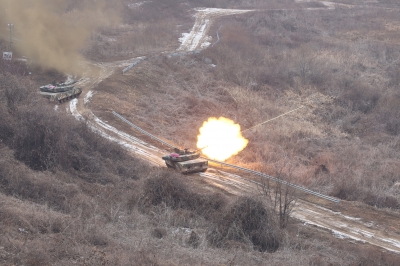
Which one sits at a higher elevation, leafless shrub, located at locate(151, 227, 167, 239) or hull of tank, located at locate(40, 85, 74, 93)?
hull of tank, located at locate(40, 85, 74, 93)

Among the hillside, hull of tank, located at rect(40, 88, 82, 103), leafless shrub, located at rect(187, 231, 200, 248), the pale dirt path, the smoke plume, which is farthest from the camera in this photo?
the pale dirt path

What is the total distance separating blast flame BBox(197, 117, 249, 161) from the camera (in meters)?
29.7

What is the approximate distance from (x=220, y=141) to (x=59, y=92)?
1332cm

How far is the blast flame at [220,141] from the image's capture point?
97.3ft

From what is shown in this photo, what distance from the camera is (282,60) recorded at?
5609 centimetres

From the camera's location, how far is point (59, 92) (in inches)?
1372

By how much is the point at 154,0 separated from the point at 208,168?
57.0m

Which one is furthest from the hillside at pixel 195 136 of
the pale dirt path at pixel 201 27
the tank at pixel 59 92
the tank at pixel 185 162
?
the tank at pixel 59 92

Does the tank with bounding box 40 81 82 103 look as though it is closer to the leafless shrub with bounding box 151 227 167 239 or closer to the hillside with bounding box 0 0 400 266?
the hillside with bounding box 0 0 400 266

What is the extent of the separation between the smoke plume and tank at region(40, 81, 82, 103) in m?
7.98

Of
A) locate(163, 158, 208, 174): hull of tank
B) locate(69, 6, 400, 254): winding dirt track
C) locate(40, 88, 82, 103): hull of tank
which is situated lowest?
locate(69, 6, 400, 254): winding dirt track

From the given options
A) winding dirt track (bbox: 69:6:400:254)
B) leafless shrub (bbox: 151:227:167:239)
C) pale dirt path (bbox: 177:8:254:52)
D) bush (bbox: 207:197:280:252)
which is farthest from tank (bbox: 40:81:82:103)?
pale dirt path (bbox: 177:8:254:52)

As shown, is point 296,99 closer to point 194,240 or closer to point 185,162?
point 185,162

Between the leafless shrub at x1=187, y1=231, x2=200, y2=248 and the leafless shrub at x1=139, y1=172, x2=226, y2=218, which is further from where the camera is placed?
the leafless shrub at x1=139, y1=172, x2=226, y2=218
